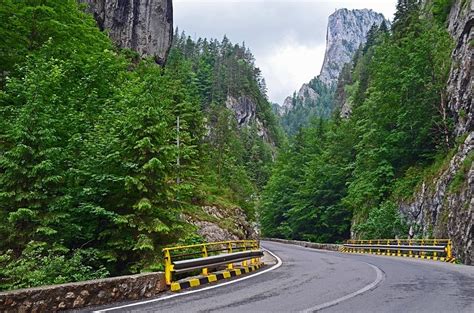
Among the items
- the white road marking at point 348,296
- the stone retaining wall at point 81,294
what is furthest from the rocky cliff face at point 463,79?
the stone retaining wall at point 81,294

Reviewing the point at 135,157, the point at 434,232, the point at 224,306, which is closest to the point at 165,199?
the point at 135,157

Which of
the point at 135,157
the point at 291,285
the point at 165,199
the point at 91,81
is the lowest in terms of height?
the point at 291,285

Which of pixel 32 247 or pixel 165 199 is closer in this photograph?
pixel 32 247

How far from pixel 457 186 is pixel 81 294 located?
2024 centimetres

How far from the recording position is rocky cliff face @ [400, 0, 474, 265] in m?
19.9

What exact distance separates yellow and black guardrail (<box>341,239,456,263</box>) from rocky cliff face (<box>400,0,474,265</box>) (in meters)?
0.47

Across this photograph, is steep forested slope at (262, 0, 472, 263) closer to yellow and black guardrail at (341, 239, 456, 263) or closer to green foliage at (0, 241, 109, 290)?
yellow and black guardrail at (341, 239, 456, 263)

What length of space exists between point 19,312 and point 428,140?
31.0m

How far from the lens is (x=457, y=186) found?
21609mm

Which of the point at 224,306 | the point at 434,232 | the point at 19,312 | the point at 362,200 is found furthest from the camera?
the point at 362,200

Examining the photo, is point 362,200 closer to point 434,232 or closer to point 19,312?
point 434,232

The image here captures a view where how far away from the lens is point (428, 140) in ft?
103

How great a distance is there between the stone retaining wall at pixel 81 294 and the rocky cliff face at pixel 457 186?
51.2ft

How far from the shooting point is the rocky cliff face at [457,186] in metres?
19.9
